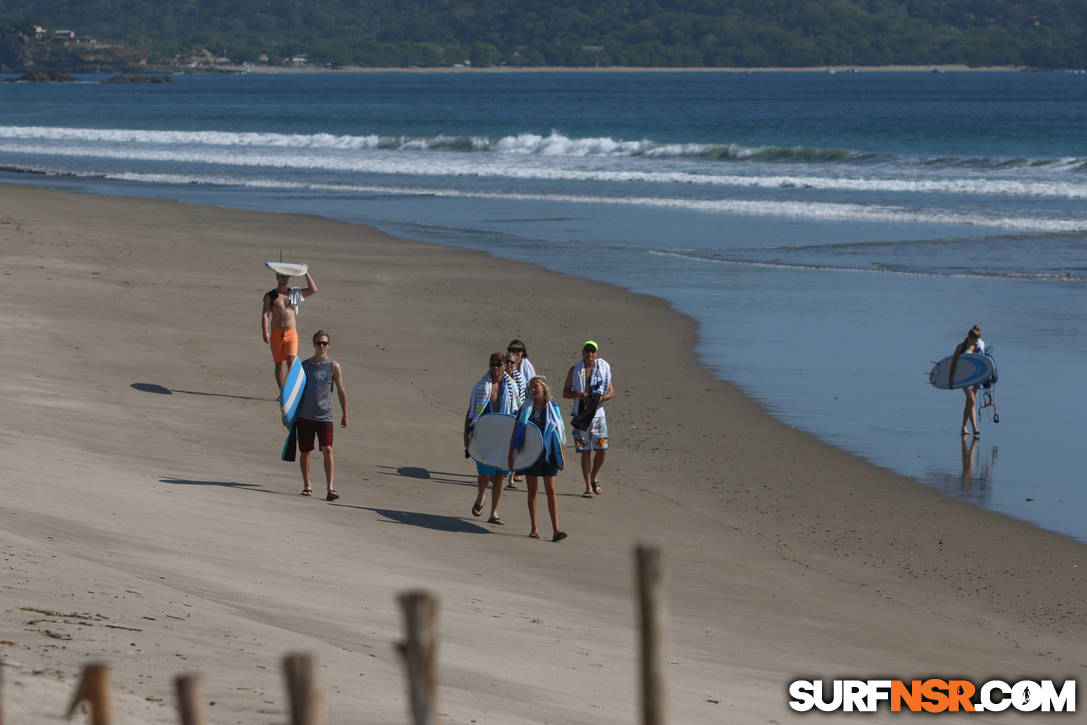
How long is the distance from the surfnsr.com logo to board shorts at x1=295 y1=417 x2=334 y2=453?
5075 millimetres

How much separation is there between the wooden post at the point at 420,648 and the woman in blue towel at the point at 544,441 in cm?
741

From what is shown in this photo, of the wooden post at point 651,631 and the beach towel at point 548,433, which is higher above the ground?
the wooden post at point 651,631

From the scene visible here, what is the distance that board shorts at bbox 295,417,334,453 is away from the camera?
11242mm

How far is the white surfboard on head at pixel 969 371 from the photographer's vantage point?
13.8 metres

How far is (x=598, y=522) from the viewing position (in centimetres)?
1107

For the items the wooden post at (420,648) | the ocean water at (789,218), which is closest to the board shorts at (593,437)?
the ocean water at (789,218)

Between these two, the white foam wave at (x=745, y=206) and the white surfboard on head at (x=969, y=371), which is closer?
the white surfboard on head at (x=969, y=371)

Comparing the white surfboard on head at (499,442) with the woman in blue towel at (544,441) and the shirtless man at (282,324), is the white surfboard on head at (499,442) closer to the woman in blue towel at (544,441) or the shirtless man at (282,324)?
the woman in blue towel at (544,441)

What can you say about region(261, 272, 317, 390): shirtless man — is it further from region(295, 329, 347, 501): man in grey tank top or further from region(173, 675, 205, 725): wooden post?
region(173, 675, 205, 725): wooden post

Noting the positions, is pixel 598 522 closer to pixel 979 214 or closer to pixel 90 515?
pixel 90 515

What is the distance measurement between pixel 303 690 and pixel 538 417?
7.68 m

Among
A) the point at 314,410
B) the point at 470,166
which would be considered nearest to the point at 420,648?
the point at 314,410

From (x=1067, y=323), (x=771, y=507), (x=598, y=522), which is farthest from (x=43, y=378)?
(x=1067, y=323)

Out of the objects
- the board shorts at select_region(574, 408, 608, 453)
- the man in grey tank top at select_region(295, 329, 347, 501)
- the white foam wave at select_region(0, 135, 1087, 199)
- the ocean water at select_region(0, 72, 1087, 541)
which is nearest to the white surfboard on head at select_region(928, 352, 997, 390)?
the ocean water at select_region(0, 72, 1087, 541)
